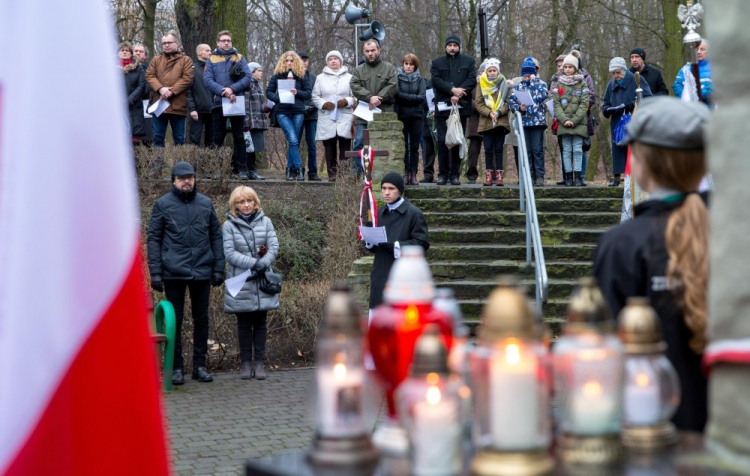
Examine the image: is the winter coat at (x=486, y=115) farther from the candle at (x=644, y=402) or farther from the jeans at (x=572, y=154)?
the candle at (x=644, y=402)

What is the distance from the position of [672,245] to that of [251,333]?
317 inches

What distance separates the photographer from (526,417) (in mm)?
1942

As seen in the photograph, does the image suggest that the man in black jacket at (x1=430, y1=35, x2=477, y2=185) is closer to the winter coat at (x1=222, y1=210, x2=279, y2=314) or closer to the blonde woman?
the blonde woman

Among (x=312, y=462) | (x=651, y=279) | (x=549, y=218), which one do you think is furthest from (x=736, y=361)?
(x=549, y=218)

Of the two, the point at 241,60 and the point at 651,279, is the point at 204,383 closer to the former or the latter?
the point at 241,60

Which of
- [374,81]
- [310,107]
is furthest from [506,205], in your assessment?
[310,107]

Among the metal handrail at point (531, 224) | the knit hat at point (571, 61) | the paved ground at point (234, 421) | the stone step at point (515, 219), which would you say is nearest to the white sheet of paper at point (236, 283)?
the paved ground at point (234, 421)

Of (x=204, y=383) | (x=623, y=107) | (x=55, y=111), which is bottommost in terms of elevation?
(x=204, y=383)

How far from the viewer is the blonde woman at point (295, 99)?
51.6 feet

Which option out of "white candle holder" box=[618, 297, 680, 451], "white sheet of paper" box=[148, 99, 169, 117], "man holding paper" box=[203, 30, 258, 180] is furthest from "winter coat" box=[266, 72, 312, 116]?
"white candle holder" box=[618, 297, 680, 451]

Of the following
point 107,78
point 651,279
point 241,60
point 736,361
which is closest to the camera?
point 736,361

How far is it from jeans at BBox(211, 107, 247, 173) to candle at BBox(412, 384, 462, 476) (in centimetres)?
1409

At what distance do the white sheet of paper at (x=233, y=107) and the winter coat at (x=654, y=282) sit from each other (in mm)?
12889

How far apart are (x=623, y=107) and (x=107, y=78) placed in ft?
43.2
